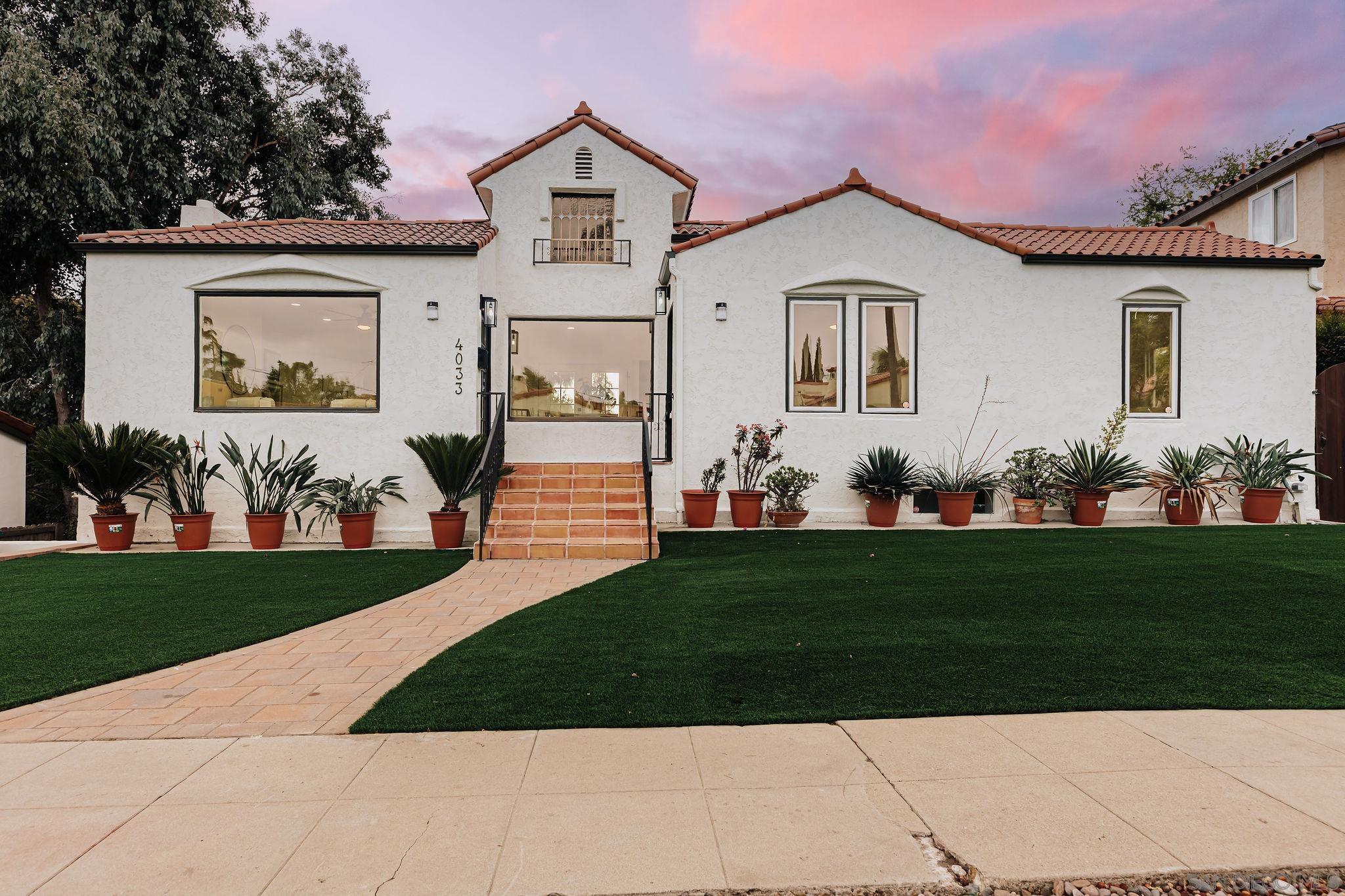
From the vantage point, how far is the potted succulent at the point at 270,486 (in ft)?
30.1

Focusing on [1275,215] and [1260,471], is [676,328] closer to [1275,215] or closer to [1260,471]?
[1260,471]

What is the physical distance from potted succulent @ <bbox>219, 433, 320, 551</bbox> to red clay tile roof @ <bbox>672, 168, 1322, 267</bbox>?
6.17 metres

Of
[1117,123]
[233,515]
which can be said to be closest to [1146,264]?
[1117,123]

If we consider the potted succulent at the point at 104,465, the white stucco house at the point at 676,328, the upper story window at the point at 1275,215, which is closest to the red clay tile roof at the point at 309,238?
the white stucco house at the point at 676,328

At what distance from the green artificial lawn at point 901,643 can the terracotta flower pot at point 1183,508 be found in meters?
2.74

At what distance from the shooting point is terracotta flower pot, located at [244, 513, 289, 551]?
29.9 feet

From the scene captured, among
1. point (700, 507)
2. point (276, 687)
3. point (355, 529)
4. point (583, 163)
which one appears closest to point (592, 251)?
point (583, 163)

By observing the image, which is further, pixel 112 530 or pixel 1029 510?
pixel 1029 510

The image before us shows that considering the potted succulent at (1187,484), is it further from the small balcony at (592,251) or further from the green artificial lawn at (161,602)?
the green artificial lawn at (161,602)

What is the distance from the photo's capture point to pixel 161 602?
582 centimetres

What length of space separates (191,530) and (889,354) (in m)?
10.1

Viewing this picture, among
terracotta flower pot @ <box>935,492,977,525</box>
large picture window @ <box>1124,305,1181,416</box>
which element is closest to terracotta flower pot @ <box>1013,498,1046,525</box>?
terracotta flower pot @ <box>935,492,977,525</box>

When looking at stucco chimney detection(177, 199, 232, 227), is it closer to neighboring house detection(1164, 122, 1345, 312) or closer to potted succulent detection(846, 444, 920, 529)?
potted succulent detection(846, 444, 920, 529)

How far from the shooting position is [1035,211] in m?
22.5
